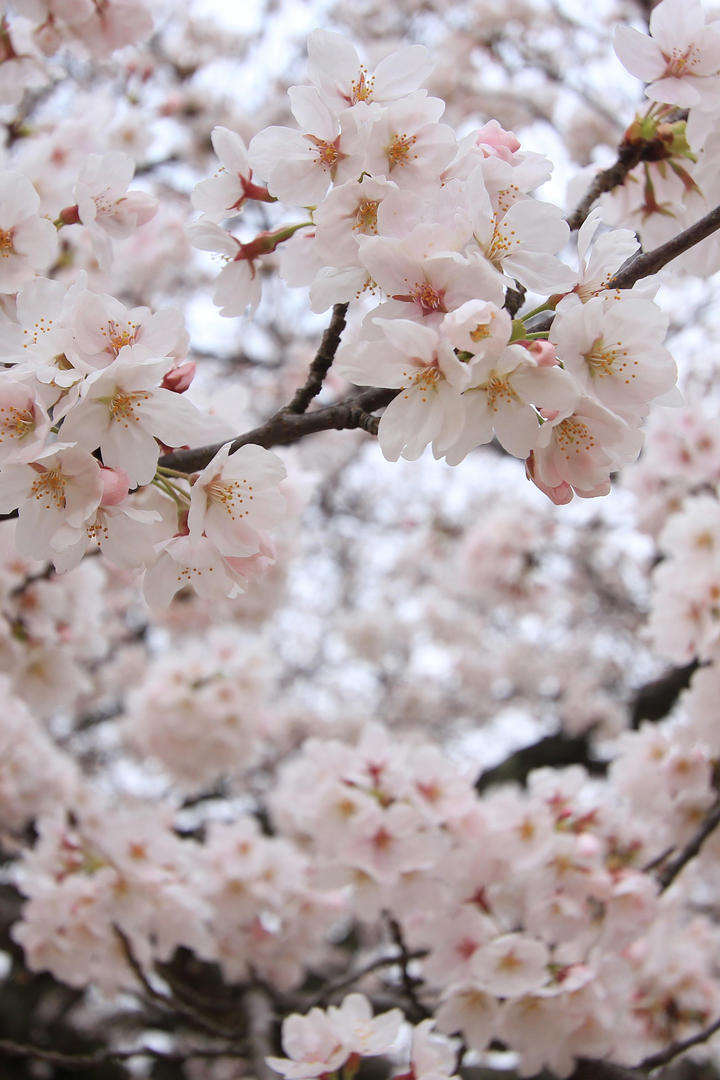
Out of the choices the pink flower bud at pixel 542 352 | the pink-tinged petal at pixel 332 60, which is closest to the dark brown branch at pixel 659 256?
the pink flower bud at pixel 542 352

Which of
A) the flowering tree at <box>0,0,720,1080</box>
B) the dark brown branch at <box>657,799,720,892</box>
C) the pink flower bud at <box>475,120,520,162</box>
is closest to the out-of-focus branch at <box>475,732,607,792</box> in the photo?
the flowering tree at <box>0,0,720,1080</box>

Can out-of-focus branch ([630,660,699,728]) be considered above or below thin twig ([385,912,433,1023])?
below

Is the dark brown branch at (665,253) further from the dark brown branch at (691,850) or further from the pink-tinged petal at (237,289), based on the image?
the dark brown branch at (691,850)

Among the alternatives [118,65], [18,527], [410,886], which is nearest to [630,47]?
[18,527]

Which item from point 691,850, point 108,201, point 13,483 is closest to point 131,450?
point 13,483

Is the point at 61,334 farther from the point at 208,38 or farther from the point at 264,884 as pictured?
the point at 208,38

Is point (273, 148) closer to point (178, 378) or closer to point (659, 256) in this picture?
point (178, 378)

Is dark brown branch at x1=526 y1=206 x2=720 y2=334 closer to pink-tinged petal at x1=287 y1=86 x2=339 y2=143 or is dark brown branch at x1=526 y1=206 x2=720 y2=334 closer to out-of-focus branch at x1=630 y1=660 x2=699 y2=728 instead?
pink-tinged petal at x1=287 y1=86 x2=339 y2=143
